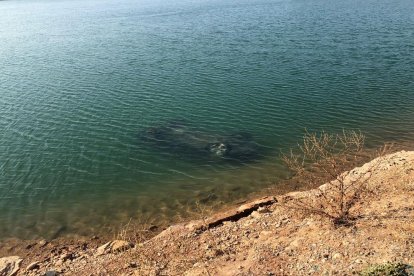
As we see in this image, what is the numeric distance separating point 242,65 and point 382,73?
1334 centimetres

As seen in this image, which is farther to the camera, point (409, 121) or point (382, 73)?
point (382, 73)

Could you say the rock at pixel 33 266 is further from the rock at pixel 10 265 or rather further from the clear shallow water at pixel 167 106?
the clear shallow water at pixel 167 106

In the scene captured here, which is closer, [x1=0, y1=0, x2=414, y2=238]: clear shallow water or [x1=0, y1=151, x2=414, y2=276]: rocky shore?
[x1=0, y1=151, x2=414, y2=276]: rocky shore

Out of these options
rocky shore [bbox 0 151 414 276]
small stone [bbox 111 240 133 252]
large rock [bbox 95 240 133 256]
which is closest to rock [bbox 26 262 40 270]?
rocky shore [bbox 0 151 414 276]

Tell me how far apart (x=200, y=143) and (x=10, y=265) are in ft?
41.8

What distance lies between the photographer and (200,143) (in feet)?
78.3

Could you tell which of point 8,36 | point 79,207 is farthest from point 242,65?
point 8,36

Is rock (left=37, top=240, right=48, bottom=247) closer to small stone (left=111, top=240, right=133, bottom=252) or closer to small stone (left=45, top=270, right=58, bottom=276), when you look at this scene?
small stone (left=45, top=270, right=58, bottom=276)

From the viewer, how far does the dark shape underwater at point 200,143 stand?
879 inches

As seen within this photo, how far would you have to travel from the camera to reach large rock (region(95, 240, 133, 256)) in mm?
13682

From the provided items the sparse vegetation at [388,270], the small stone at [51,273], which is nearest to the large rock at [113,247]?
the small stone at [51,273]

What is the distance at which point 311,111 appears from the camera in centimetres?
2766

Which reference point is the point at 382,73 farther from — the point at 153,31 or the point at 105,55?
the point at 153,31

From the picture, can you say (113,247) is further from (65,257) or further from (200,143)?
(200,143)
